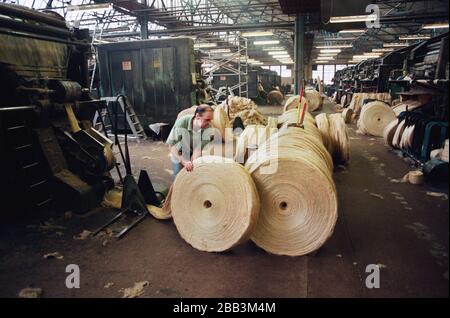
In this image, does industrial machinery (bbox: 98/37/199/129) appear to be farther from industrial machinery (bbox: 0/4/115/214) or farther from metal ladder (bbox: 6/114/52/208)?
metal ladder (bbox: 6/114/52/208)

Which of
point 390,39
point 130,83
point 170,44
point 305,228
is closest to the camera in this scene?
point 305,228

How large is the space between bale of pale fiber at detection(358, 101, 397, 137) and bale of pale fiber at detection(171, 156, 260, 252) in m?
7.59

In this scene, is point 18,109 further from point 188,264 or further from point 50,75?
point 188,264

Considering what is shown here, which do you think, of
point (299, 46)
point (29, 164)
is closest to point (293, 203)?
point (29, 164)

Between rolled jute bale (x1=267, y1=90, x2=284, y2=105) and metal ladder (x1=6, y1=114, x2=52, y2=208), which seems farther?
rolled jute bale (x1=267, y1=90, x2=284, y2=105)

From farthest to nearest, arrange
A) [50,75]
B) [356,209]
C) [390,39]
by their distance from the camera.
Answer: [390,39], [50,75], [356,209]

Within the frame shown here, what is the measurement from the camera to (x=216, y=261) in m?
2.96

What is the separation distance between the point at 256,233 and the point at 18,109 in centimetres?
305

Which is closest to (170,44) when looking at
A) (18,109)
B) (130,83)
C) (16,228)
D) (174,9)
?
(130,83)

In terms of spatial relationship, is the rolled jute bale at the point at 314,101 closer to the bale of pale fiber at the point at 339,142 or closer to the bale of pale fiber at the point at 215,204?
the bale of pale fiber at the point at 339,142

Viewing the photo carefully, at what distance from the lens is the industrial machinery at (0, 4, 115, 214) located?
383 centimetres

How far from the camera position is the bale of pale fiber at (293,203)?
111 inches

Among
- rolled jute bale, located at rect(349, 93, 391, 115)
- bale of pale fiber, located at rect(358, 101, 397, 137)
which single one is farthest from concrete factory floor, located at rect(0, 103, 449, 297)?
rolled jute bale, located at rect(349, 93, 391, 115)

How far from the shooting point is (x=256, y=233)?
304 centimetres
